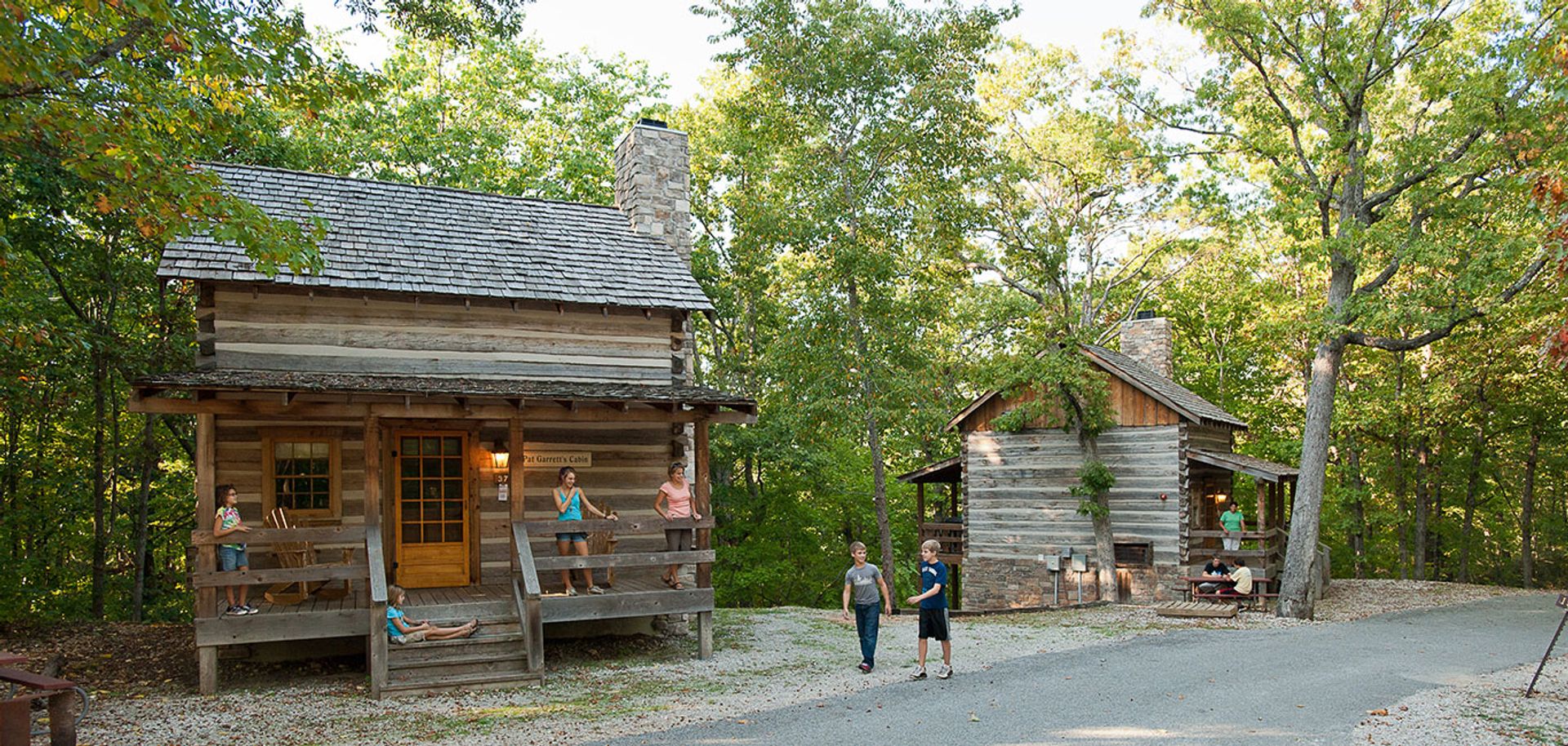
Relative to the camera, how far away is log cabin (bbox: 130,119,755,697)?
34.8 ft

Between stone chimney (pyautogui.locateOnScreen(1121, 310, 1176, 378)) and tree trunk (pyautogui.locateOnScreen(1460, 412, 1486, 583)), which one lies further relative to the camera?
tree trunk (pyautogui.locateOnScreen(1460, 412, 1486, 583))

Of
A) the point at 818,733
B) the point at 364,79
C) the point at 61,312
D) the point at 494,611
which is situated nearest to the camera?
the point at 818,733

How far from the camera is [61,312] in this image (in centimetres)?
1652

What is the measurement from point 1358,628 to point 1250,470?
4209 mm

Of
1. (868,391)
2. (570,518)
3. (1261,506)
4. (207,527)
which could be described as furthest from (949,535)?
(207,527)

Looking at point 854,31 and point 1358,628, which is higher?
point 854,31

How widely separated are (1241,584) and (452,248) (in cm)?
1471

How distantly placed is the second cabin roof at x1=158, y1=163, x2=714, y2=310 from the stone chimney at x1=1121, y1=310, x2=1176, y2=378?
14.3m

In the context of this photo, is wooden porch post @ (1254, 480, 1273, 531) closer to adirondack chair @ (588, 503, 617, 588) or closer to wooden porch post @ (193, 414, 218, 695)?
adirondack chair @ (588, 503, 617, 588)

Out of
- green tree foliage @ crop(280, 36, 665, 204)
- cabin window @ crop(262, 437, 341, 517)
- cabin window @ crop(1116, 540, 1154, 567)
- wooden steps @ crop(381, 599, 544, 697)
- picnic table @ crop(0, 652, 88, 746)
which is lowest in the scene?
cabin window @ crop(1116, 540, 1154, 567)

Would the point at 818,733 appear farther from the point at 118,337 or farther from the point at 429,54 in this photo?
the point at 429,54

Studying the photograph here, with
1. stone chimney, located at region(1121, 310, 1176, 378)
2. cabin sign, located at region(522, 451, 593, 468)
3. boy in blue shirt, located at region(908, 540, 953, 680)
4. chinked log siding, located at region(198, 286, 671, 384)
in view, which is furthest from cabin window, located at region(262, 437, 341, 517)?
stone chimney, located at region(1121, 310, 1176, 378)

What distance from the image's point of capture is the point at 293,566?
37.9 ft

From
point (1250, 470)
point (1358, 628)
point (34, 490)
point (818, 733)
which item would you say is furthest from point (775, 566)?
point (818, 733)
